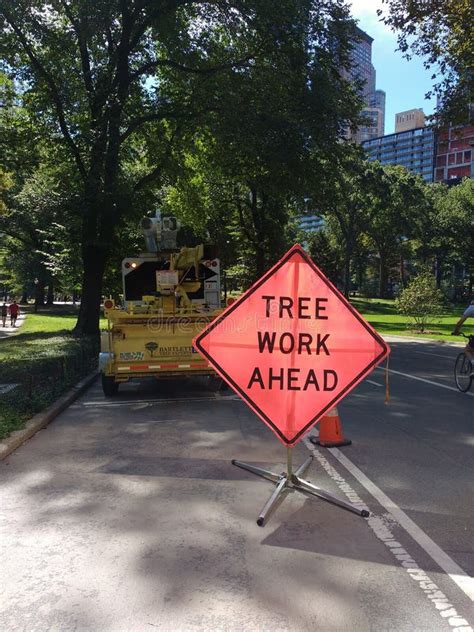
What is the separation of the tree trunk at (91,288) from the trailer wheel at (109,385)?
927 centimetres

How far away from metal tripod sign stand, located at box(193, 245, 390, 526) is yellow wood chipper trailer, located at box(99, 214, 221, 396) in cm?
494

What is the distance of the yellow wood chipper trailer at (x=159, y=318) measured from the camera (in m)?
10.1

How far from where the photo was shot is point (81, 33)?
16.3 metres

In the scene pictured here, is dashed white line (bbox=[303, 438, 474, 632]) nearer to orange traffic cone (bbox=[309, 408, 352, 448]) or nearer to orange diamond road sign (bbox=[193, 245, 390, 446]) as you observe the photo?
orange diamond road sign (bbox=[193, 245, 390, 446])

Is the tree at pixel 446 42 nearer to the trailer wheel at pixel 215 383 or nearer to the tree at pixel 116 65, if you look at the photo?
the tree at pixel 116 65

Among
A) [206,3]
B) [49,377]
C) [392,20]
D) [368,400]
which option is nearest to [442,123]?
[392,20]

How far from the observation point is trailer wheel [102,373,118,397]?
34.7 ft

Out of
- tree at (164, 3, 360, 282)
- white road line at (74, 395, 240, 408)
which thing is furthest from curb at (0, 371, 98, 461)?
tree at (164, 3, 360, 282)

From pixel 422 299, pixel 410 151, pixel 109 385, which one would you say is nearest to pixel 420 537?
pixel 109 385

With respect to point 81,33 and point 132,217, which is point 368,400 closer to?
point 132,217

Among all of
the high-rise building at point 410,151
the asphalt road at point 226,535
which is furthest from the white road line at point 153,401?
the high-rise building at point 410,151

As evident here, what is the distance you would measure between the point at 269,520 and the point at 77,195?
15.5 m

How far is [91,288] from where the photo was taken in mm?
20016

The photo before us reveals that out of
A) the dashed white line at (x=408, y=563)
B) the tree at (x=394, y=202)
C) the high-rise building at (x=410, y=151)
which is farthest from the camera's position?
the high-rise building at (x=410, y=151)
